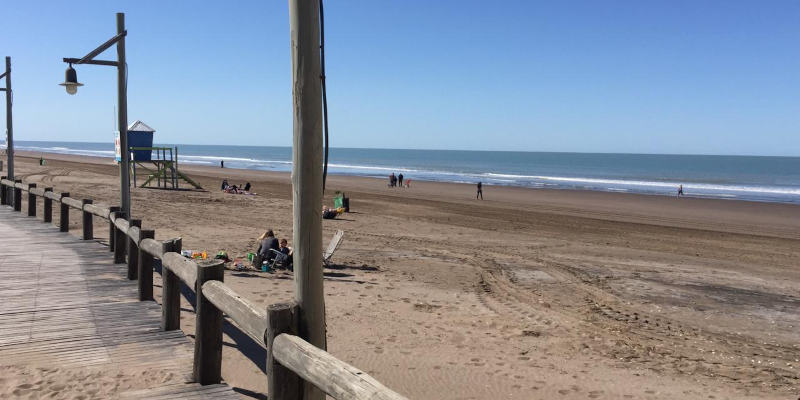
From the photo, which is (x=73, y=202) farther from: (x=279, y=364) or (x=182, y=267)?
(x=279, y=364)

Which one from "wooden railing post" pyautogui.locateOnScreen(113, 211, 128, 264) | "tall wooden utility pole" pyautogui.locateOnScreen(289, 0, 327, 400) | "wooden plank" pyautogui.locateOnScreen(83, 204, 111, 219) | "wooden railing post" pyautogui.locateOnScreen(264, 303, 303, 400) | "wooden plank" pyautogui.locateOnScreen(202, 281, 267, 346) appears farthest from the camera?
"wooden plank" pyautogui.locateOnScreen(83, 204, 111, 219)

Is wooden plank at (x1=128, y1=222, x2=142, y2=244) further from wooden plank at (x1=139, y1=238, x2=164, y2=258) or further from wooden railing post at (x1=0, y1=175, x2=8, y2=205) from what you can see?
wooden railing post at (x1=0, y1=175, x2=8, y2=205)

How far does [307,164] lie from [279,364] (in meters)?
1.17

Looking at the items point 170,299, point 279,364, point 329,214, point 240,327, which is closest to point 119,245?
point 170,299

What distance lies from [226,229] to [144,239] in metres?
9.47

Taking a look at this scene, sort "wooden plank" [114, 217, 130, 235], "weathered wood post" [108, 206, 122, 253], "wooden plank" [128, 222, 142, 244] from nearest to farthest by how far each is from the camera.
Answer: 1. "wooden plank" [128, 222, 142, 244]
2. "wooden plank" [114, 217, 130, 235]
3. "weathered wood post" [108, 206, 122, 253]

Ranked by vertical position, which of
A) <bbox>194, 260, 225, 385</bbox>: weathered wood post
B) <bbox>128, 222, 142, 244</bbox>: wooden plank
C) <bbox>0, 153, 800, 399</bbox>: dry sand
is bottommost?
<bbox>0, 153, 800, 399</bbox>: dry sand

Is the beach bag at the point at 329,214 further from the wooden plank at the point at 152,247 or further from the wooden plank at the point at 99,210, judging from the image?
the wooden plank at the point at 152,247

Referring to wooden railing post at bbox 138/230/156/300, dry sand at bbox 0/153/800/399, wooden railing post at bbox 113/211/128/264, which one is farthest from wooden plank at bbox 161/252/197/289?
wooden railing post at bbox 113/211/128/264

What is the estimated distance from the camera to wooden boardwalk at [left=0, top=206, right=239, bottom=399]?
4.70 meters

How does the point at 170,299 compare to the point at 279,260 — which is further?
the point at 279,260

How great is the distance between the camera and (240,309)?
3.95 metres

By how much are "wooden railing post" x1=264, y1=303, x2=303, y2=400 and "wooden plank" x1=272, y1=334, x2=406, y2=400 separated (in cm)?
6

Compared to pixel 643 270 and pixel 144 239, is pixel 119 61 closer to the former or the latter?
pixel 144 239
